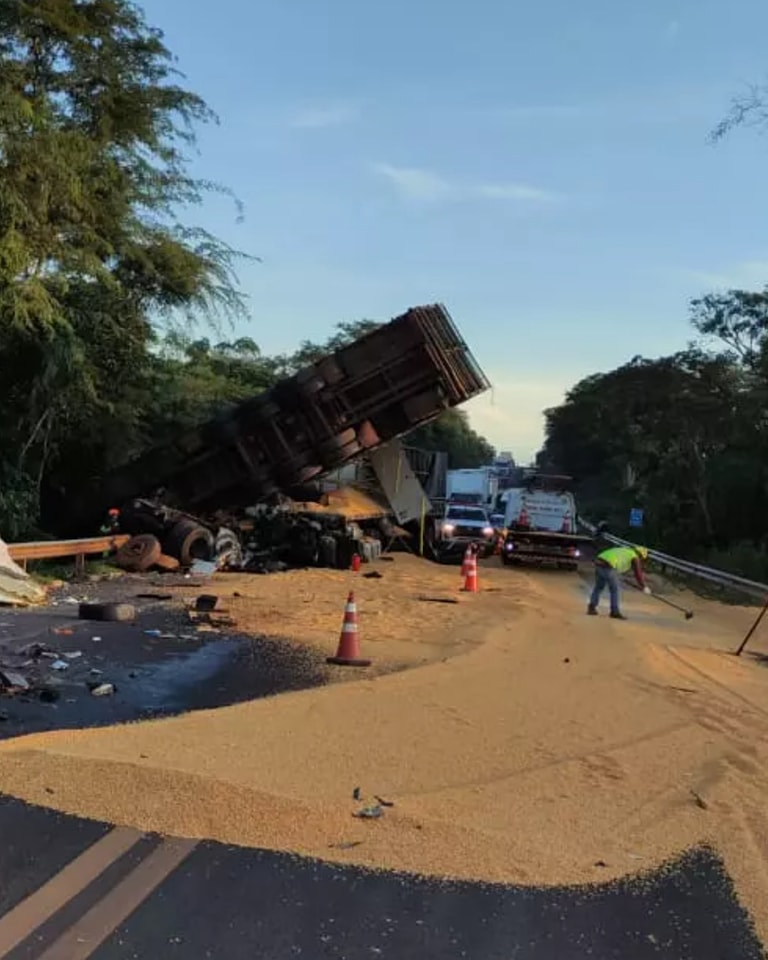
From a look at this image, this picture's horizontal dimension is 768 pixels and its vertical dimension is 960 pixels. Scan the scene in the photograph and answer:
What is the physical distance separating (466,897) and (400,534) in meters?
23.8

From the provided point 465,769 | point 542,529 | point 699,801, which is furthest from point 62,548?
point 542,529

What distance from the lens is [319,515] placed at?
2242 centimetres

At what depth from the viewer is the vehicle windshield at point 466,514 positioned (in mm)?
30156

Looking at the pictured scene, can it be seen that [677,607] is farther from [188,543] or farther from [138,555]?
[138,555]

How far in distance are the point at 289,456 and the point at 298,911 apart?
1740cm

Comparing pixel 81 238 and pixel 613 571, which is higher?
pixel 81 238

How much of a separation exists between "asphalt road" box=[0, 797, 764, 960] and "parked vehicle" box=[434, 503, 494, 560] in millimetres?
23527

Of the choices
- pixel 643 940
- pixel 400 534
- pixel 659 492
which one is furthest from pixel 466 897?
pixel 659 492

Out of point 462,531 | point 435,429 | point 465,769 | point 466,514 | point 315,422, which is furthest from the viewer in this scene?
point 435,429

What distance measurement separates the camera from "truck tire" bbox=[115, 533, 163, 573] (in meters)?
17.8

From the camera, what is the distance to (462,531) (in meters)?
29.0

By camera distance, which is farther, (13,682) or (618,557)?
(618,557)

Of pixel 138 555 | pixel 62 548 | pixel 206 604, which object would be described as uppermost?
pixel 62 548

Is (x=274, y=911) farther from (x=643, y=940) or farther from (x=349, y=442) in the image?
(x=349, y=442)
